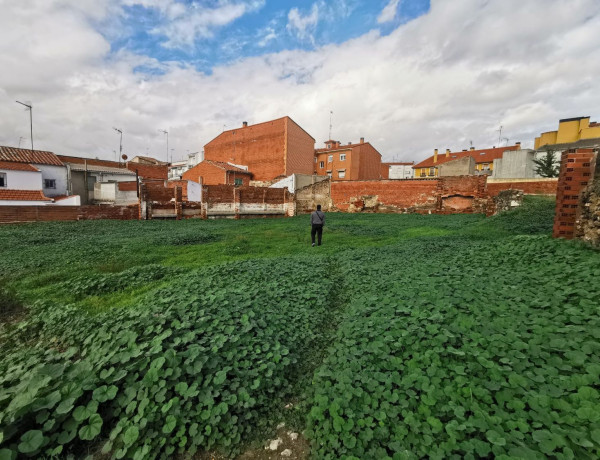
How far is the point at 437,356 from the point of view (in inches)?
119

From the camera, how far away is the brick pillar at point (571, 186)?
6395 millimetres

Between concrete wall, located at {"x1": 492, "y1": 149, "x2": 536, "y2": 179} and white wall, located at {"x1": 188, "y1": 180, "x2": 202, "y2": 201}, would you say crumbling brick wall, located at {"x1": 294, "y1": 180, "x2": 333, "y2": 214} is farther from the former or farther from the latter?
concrete wall, located at {"x1": 492, "y1": 149, "x2": 536, "y2": 179}

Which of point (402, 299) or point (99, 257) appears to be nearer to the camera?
point (402, 299)

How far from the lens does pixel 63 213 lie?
1766 cm

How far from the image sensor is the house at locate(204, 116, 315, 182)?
3816 cm

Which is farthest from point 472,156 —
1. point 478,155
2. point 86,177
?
point 86,177

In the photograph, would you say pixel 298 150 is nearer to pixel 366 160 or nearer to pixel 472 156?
pixel 366 160

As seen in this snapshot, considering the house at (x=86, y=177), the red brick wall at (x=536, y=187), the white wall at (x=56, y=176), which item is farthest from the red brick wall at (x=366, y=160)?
the white wall at (x=56, y=176)

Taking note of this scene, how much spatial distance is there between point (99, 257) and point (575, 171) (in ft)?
43.1

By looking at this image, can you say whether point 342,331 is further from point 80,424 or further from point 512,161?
point 512,161

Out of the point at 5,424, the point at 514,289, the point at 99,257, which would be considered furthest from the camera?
the point at 99,257

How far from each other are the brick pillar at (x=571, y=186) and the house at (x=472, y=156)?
48.9 metres

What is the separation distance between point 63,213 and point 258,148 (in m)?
26.9

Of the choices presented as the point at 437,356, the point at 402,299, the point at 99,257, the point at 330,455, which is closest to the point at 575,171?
the point at 402,299
